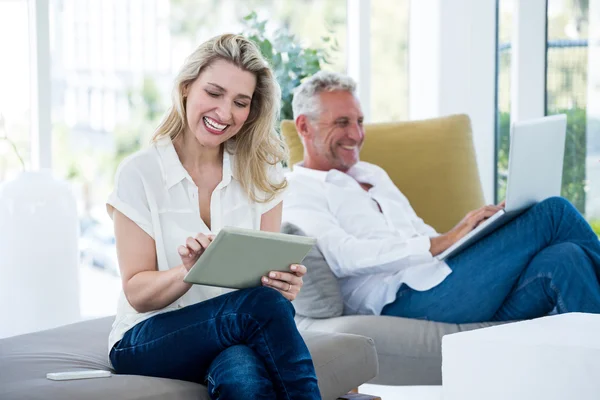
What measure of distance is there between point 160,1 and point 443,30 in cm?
149

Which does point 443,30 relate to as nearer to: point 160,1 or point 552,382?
point 160,1

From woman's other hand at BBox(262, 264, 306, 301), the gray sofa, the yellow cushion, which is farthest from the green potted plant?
woman's other hand at BBox(262, 264, 306, 301)

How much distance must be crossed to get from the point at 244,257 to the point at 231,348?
0.20 metres

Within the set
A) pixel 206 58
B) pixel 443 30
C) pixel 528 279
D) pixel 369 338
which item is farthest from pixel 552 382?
pixel 443 30

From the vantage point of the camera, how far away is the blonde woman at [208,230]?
1725 mm

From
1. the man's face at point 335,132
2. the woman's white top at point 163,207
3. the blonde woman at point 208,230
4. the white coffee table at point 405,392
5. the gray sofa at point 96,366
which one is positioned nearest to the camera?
the gray sofa at point 96,366

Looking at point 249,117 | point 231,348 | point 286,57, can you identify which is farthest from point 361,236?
point 286,57

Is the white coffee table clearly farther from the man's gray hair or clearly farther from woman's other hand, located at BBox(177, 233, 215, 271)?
woman's other hand, located at BBox(177, 233, 215, 271)

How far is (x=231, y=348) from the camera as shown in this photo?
1754 mm

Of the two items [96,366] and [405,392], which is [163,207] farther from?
[405,392]

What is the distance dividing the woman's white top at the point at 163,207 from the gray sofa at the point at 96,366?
0.14 m

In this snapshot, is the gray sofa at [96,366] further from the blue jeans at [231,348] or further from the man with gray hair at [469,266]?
the man with gray hair at [469,266]

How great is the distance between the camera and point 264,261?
1767 millimetres

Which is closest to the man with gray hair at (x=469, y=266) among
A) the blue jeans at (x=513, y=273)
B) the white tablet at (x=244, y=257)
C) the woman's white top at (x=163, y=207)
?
the blue jeans at (x=513, y=273)
